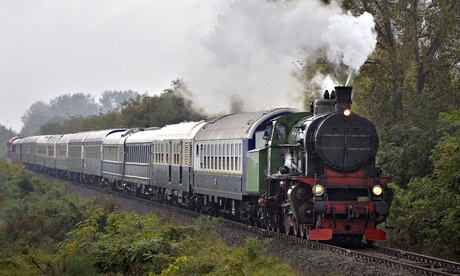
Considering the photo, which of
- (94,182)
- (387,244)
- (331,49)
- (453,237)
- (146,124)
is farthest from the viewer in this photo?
(146,124)

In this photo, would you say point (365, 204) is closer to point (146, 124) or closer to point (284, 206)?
point (284, 206)

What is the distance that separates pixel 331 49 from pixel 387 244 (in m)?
5.94

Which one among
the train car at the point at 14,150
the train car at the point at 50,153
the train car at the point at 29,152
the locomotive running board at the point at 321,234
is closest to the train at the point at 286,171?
the locomotive running board at the point at 321,234

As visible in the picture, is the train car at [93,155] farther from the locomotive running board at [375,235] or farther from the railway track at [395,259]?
the locomotive running board at [375,235]

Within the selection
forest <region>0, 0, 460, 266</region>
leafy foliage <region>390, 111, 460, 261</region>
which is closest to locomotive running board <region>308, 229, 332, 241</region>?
leafy foliage <region>390, 111, 460, 261</region>

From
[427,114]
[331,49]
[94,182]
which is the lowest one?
[94,182]

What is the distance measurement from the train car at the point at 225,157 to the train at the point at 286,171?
0.03 metres

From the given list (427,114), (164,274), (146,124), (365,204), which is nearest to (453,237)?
(365,204)

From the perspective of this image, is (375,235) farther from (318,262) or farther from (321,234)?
(318,262)

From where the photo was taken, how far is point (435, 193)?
19000 mm

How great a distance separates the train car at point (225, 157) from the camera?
2184 centimetres

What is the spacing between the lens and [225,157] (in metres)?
23.8

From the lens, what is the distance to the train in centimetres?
1700

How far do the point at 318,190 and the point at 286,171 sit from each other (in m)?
1.72
